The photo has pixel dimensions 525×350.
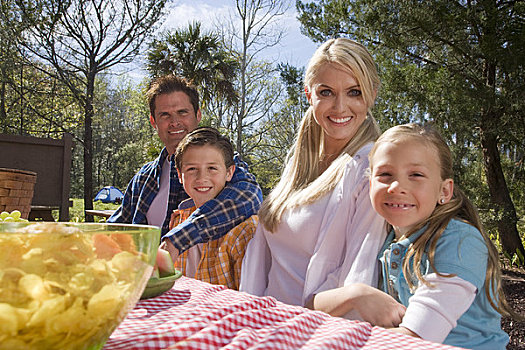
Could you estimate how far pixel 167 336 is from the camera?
601mm

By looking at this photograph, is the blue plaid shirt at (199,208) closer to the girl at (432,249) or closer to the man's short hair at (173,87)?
the man's short hair at (173,87)

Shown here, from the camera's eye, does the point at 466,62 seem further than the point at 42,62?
No

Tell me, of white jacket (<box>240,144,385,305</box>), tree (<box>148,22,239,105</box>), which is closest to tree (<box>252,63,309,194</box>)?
tree (<box>148,22,239,105</box>)

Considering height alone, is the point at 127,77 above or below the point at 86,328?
above

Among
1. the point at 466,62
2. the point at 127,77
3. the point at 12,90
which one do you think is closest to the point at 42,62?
the point at 12,90

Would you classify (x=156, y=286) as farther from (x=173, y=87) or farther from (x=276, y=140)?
(x=276, y=140)

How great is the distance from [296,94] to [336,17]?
404 cm

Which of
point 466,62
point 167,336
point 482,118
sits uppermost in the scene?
point 466,62

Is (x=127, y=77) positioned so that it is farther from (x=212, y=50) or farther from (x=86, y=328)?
(x=86, y=328)

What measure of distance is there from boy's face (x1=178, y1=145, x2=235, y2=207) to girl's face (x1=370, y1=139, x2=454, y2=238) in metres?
0.91

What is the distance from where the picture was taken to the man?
6.04 feet

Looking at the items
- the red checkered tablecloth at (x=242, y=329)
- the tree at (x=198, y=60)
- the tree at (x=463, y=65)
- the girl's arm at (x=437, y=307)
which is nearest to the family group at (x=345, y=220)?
the girl's arm at (x=437, y=307)

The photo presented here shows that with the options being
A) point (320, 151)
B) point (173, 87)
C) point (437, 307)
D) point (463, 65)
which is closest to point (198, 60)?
point (463, 65)

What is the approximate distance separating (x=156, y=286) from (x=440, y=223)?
85 centimetres
